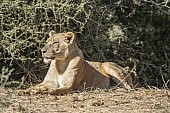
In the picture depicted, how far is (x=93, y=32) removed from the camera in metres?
10.6

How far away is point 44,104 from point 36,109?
0.51 m

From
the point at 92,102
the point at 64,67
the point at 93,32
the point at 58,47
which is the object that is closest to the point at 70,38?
the point at 58,47

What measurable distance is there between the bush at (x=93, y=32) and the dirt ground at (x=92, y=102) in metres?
0.86

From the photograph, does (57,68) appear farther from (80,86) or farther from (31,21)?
(31,21)

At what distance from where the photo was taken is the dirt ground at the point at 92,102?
6336mm

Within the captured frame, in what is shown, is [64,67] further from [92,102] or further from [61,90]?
[92,102]

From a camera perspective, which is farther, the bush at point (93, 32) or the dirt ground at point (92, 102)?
the bush at point (93, 32)

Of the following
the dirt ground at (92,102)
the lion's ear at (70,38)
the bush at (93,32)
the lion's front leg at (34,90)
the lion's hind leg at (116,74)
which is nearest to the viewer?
the dirt ground at (92,102)

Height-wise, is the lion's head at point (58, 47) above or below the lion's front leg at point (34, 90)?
above

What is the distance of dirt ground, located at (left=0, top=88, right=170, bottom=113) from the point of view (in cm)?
634

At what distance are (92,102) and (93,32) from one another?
3827 millimetres

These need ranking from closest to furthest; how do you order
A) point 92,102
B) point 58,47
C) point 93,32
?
point 92,102
point 58,47
point 93,32

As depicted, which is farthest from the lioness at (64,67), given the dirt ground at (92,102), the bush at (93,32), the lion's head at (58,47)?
the bush at (93,32)

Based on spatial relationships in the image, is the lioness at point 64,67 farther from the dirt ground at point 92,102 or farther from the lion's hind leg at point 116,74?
the lion's hind leg at point 116,74
